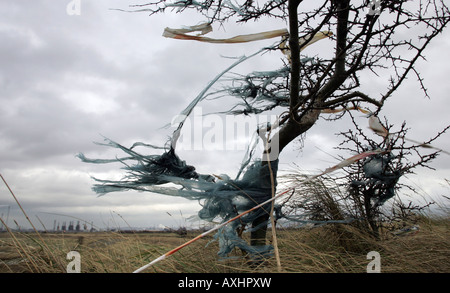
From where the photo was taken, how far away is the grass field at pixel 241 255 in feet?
7.81

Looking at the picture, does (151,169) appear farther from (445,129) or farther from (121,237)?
(445,129)

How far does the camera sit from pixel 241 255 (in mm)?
2797

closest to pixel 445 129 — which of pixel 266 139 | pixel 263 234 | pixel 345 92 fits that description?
pixel 345 92

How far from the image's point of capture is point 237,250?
3006 millimetres

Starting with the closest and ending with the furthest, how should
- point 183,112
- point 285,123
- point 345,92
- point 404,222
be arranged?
Result: point 183,112 < point 285,123 < point 345,92 < point 404,222

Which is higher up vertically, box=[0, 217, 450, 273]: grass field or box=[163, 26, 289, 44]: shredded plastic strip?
box=[163, 26, 289, 44]: shredded plastic strip

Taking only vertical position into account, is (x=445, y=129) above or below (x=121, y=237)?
above

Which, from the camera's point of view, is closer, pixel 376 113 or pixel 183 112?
pixel 183 112

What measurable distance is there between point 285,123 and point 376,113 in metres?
0.97

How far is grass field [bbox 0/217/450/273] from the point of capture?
7.81 feet

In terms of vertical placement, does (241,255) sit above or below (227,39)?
below

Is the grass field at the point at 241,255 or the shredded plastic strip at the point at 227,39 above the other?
the shredded plastic strip at the point at 227,39
